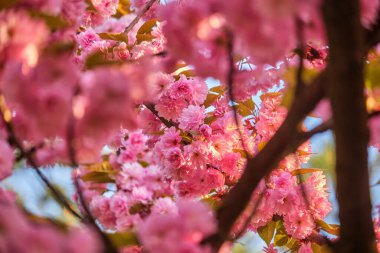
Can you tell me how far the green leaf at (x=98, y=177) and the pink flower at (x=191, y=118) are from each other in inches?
31.0

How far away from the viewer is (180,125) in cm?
208

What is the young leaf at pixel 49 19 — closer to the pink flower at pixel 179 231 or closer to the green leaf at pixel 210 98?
the pink flower at pixel 179 231

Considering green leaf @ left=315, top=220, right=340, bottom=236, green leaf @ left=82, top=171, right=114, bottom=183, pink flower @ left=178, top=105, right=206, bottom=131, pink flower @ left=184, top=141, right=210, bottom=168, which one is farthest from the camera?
pink flower @ left=178, top=105, right=206, bottom=131

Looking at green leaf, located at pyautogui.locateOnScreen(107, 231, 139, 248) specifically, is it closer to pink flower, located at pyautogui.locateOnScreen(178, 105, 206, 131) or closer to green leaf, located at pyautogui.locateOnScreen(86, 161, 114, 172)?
green leaf, located at pyautogui.locateOnScreen(86, 161, 114, 172)

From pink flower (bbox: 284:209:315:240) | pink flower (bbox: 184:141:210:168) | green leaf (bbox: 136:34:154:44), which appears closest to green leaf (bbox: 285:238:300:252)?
pink flower (bbox: 284:209:315:240)

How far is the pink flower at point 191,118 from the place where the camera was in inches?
81.4

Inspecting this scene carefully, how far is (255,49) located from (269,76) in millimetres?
606

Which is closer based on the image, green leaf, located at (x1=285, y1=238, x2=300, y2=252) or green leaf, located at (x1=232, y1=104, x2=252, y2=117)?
green leaf, located at (x1=285, y1=238, x2=300, y2=252)

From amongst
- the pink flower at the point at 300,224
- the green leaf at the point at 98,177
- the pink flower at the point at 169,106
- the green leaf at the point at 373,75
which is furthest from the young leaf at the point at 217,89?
the green leaf at the point at 373,75

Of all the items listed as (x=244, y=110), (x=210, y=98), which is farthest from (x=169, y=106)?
(x=244, y=110)

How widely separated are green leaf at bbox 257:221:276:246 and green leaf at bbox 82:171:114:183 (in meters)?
0.95

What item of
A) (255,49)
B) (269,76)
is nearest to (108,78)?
(255,49)

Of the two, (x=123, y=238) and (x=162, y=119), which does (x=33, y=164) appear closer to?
(x=123, y=238)

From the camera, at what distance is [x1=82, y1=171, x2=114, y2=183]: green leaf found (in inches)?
51.0
